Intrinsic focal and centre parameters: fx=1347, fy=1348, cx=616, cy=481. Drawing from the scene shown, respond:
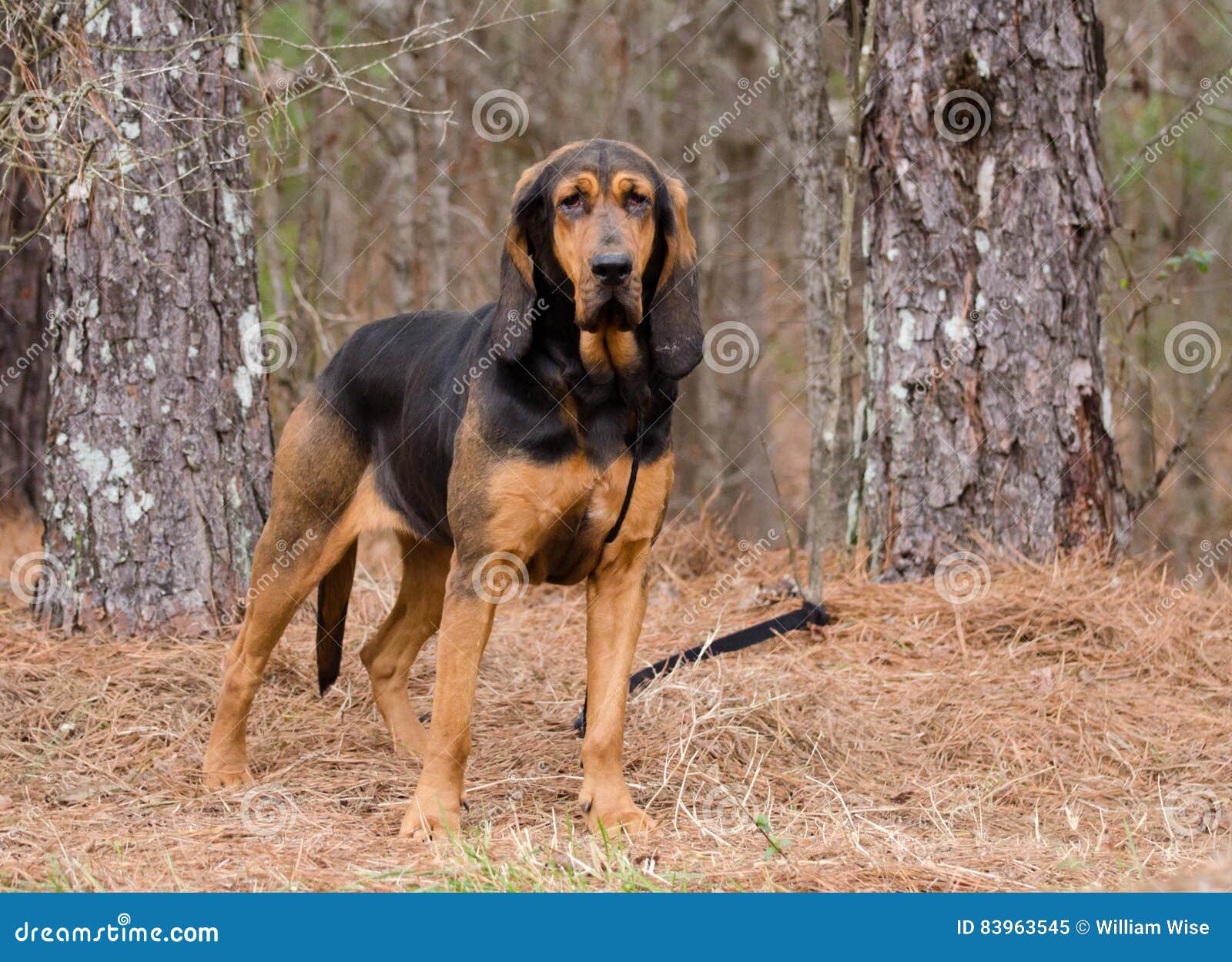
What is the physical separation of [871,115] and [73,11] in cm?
405

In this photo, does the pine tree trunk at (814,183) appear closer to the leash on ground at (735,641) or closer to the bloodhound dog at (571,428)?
the leash on ground at (735,641)

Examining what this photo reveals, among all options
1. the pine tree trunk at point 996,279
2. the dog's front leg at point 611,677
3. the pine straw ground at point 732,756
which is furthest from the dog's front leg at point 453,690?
the pine tree trunk at point 996,279

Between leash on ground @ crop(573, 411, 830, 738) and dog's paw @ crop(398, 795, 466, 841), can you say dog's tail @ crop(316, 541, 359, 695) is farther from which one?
dog's paw @ crop(398, 795, 466, 841)

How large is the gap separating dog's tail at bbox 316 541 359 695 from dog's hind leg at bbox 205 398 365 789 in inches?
7.5

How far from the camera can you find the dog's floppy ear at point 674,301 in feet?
15.3

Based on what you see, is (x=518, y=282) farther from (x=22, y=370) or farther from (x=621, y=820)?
(x=22, y=370)

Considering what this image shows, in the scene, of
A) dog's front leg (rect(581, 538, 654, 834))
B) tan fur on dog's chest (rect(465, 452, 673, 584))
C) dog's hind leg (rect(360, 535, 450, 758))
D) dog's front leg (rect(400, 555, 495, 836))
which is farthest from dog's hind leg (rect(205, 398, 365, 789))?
dog's front leg (rect(581, 538, 654, 834))

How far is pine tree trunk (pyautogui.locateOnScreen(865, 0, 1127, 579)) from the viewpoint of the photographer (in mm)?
7113

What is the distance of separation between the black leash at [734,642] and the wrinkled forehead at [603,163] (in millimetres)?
2338

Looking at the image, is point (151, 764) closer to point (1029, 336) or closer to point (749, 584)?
point (749, 584)

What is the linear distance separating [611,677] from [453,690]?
57cm

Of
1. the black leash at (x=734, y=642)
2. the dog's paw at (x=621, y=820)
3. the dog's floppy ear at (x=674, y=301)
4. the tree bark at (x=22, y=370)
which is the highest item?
the dog's floppy ear at (x=674, y=301)

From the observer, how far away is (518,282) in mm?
4656

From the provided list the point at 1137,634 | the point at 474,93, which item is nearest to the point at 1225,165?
the point at 474,93
